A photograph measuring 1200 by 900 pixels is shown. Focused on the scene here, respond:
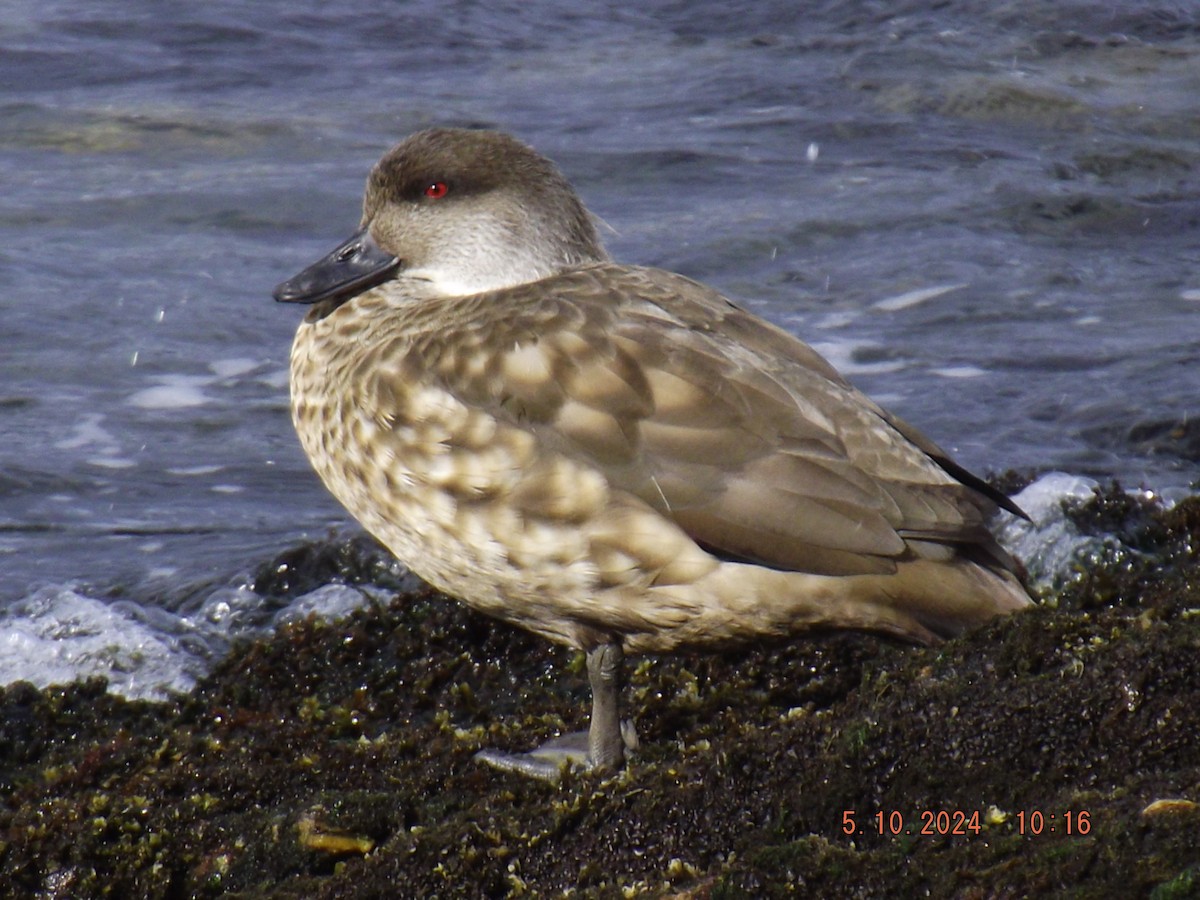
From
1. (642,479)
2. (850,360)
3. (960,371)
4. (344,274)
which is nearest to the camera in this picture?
(642,479)

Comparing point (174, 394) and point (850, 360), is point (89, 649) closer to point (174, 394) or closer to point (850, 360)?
point (174, 394)

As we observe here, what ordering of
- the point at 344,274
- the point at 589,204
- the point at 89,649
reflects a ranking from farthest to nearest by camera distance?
the point at 589,204, the point at 89,649, the point at 344,274

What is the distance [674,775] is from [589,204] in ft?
25.1

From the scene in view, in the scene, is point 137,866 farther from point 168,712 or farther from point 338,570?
point 338,570

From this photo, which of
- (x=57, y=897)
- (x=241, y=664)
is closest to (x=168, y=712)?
(x=241, y=664)

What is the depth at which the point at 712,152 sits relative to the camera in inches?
458

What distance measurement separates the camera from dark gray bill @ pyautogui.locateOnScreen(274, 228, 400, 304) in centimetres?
503

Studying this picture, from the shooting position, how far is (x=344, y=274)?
507cm

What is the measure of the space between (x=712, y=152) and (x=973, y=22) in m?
3.76

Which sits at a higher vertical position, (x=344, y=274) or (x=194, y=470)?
(x=344, y=274)
